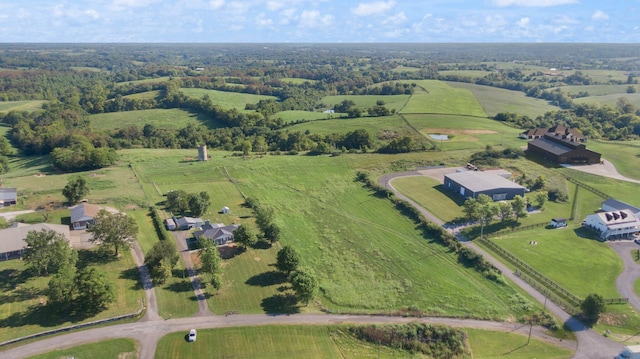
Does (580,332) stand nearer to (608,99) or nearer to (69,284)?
(69,284)

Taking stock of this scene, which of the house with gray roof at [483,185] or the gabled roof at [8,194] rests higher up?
the gabled roof at [8,194]

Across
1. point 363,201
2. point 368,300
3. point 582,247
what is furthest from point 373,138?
point 368,300

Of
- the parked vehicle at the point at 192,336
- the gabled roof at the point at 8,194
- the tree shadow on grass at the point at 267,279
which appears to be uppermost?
the gabled roof at the point at 8,194

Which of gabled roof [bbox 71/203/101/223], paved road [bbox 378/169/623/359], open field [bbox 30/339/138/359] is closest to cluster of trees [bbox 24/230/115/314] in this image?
open field [bbox 30/339/138/359]

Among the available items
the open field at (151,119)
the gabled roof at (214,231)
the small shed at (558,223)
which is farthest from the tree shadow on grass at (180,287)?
the open field at (151,119)

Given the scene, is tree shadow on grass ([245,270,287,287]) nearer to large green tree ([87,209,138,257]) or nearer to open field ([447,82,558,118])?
large green tree ([87,209,138,257])

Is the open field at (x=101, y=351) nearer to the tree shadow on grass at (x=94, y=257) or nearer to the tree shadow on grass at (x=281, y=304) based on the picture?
the tree shadow on grass at (x=281, y=304)
